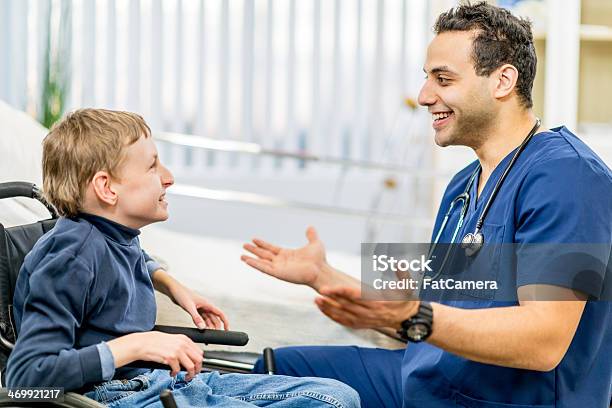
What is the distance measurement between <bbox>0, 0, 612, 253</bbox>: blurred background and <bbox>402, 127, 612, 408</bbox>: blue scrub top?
8.41ft

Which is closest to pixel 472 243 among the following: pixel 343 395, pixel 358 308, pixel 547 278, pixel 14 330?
pixel 547 278

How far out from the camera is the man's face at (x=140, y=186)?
1.65 m

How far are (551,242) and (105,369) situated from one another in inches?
29.8

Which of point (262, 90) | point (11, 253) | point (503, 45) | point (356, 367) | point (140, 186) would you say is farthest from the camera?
point (262, 90)

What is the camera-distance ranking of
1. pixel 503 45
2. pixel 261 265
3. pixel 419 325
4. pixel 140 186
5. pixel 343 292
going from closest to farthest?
pixel 343 292, pixel 419 325, pixel 261 265, pixel 140 186, pixel 503 45

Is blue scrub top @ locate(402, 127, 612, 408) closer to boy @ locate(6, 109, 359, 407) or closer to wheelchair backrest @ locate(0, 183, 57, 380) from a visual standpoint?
boy @ locate(6, 109, 359, 407)

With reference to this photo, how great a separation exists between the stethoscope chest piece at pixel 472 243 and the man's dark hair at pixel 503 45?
11.4 inches

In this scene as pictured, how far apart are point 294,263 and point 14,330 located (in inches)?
20.2

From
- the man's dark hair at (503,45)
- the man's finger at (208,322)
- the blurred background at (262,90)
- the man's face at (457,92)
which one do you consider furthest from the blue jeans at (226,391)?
the blurred background at (262,90)

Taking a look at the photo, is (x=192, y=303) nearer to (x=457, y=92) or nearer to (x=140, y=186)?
(x=140, y=186)

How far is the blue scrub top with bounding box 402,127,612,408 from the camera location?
63.7 inches

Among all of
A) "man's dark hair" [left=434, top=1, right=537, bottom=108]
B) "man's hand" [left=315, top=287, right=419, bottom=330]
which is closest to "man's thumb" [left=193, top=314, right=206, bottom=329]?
"man's hand" [left=315, top=287, right=419, bottom=330]

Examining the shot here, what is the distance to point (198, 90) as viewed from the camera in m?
4.70

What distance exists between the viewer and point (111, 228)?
165 centimetres
